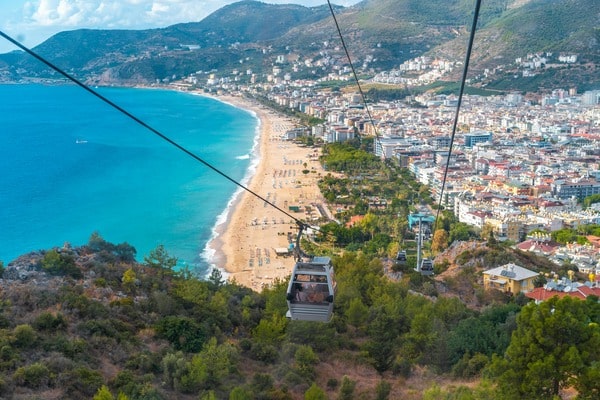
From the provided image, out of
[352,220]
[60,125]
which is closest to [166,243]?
[352,220]

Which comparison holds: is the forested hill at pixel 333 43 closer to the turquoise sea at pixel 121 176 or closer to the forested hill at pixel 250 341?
the turquoise sea at pixel 121 176

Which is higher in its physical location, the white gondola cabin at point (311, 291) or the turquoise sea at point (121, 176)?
the white gondola cabin at point (311, 291)

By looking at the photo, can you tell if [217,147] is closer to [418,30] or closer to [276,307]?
[276,307]

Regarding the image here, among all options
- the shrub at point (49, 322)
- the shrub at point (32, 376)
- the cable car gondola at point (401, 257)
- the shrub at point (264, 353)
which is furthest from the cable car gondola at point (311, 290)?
the cable car gondola at point (401, 257)

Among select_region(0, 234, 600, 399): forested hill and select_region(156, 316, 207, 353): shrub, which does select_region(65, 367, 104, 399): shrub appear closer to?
select_region(0, 234, 600, 399): forested hill

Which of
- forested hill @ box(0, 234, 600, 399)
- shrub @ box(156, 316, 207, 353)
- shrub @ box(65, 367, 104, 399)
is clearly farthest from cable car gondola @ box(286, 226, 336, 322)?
shrub @ box(156, 316, 207, 353)

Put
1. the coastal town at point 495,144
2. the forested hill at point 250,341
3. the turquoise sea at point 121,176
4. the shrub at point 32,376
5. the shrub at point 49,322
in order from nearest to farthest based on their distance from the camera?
the forested hill at point 250,341 < the shrub at point 32,376 < the shrub at point 49,322 < the coastal town at point 495,144 < the turquoise sea at point 121,176
